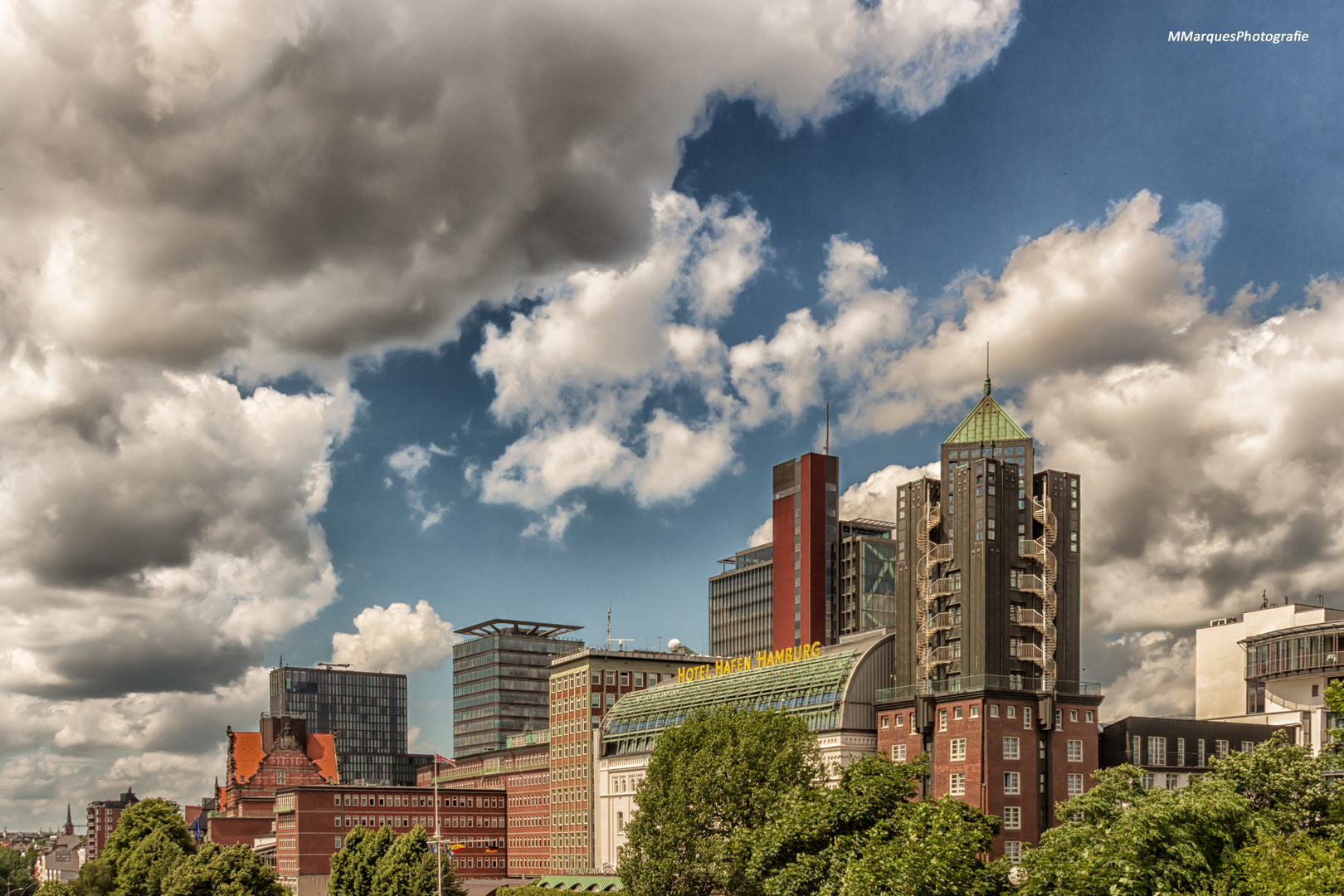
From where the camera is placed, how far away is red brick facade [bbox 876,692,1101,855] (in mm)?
120312

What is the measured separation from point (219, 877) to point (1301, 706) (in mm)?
137498

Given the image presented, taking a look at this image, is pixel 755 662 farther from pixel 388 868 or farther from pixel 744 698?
pixel 388 868

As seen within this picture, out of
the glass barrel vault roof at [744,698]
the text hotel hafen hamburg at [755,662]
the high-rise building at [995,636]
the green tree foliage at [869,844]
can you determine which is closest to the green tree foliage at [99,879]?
the glass barrel vault roof at [744,698]

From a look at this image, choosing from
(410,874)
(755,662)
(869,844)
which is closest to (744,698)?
(755,662)

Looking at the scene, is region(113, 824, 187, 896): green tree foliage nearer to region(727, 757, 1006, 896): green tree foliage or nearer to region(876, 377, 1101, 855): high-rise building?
region(876, 377, 1101, 855): high-rise building

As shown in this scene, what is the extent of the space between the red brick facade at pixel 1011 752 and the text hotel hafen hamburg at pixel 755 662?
79.4ft

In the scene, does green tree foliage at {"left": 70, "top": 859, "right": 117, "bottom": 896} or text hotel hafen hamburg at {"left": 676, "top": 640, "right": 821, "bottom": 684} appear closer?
text hotel hafen hamburg at {"left": 676, "top": 640, "right": 821, "bottom": 684}

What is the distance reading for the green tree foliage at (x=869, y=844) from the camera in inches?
3029

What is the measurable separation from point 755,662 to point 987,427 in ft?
157

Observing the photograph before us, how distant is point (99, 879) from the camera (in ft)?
620

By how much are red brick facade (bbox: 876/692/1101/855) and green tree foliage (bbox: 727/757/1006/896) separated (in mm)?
27312

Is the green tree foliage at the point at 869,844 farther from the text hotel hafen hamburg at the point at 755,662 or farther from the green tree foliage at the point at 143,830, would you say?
the green tree foliage at the point at 143,830

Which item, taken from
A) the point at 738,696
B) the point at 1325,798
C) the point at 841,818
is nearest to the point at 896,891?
the point at 841,818

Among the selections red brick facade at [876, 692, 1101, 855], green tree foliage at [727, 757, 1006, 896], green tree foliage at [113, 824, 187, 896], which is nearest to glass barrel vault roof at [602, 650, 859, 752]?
red brick facade at [876, 692, 1101, 855]
